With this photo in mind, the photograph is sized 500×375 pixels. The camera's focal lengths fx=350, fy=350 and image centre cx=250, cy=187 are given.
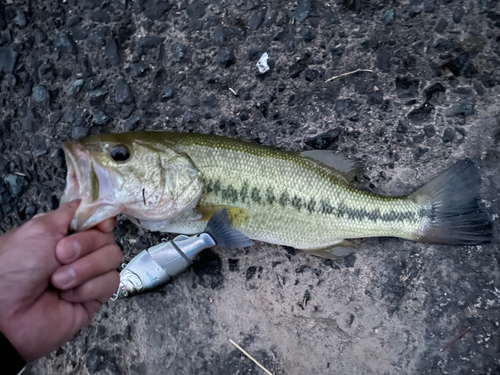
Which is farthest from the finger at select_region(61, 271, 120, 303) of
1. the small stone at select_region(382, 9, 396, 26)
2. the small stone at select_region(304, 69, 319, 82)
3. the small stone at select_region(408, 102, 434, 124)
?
the small stone at select_region(382, 9, 396, 26)

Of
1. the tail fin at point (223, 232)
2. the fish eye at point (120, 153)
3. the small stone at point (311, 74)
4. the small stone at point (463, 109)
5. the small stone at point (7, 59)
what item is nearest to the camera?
the fish eye at point (120, 153)

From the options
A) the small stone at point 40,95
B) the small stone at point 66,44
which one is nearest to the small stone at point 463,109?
the small stone at point 66,44

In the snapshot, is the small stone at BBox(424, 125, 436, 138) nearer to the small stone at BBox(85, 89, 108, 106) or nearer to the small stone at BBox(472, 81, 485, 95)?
the small stone at BBox(472, 81, 485, 95)

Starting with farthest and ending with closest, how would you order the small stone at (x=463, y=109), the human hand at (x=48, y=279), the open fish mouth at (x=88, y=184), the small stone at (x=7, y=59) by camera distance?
the small stone at (x=7, y=59)
the small stone at (x=463, y=109)
the open fish mouth at (x=88, y=184)
the human hand at (x=48, y=279)

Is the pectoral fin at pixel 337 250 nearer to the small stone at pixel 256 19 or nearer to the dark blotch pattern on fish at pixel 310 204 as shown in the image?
the dark blotch pattern on fish at pixel 310 204

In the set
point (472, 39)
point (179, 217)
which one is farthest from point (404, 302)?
point (472, 39)

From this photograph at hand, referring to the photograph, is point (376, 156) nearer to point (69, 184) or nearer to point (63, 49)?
point (69, 184)
